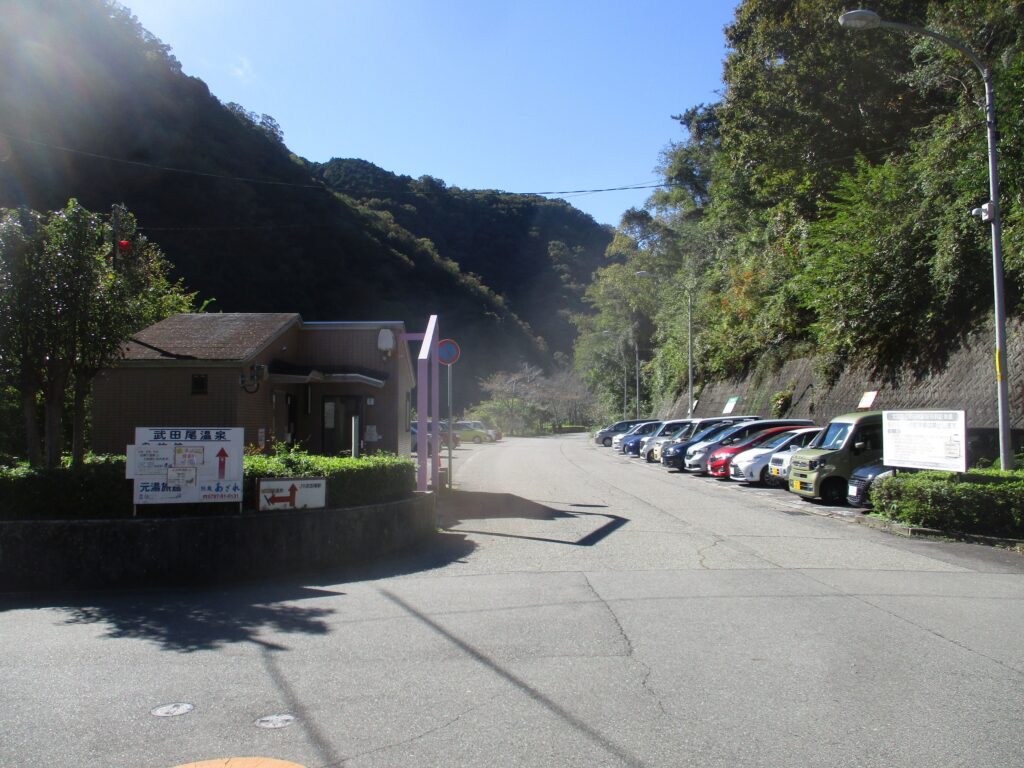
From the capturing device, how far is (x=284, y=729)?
4512 mm

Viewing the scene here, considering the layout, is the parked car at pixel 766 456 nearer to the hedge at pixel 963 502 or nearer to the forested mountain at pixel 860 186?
the forested mountain at pixel 860 186

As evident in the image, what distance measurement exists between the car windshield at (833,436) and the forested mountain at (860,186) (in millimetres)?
6233

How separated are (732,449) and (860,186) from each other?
10815 mm

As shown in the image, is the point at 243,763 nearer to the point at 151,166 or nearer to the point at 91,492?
Result: the point at 91,492

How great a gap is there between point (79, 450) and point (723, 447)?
17.6 meters

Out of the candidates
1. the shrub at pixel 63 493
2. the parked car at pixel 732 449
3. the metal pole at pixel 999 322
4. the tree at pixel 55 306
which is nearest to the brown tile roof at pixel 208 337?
the tree at pixel 55 306

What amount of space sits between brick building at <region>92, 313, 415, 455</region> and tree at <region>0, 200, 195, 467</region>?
4916 mm

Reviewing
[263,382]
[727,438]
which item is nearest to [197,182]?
[263,382]

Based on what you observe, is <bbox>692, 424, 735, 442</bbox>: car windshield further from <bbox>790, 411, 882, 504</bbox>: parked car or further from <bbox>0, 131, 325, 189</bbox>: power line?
<bbox>0, 131, 325, 189</bbox>: power line

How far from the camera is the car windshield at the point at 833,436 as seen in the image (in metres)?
16.7

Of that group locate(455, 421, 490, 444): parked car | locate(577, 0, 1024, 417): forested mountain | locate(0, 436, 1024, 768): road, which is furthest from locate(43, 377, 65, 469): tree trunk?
locate(455, 421, 490, 444): parked car

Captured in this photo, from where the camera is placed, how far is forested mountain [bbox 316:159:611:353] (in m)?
85.1

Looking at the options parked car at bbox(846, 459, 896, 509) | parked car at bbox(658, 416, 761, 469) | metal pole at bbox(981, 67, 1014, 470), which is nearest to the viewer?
metal pole at bbox(981, 67, 1014, 470)

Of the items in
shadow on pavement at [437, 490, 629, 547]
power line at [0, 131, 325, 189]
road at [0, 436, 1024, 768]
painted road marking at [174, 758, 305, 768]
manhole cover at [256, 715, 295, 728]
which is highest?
power line at [0, 131, 325, 189]
